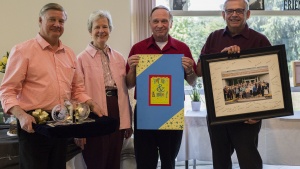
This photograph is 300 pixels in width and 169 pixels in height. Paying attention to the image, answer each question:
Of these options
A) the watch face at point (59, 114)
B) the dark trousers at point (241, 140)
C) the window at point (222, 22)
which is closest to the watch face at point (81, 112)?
the watch face at point (59, 114)

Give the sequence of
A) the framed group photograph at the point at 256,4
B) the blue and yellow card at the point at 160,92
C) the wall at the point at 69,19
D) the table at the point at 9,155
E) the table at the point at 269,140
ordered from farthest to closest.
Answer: the framed group photograph at the point at 256,4 → the wall at the point at 69,19 → the table at the point at 269,140 → the table at the point at 9,155 → the blue and yellow card at the point at 160,92

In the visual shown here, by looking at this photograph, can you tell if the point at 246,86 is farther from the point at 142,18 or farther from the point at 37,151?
the point at 142,18

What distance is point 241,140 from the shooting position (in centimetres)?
194

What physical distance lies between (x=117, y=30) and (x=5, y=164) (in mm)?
1715

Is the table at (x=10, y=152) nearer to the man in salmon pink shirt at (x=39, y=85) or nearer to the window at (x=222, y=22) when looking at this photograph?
the man in salmon pink shirt at (x=39, y=85)

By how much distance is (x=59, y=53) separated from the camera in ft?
5.98

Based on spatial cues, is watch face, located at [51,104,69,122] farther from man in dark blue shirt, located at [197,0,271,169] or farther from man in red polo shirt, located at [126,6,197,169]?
man in dark blue shirt, located at [197,0,271,169]

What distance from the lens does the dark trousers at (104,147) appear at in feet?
6.93

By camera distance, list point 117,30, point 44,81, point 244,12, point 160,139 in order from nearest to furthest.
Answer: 1. point 44,81
2. point 244,12
3. point 160,139
4. point 117,30

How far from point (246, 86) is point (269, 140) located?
1271 mm

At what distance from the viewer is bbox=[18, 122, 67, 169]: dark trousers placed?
64.8 inches

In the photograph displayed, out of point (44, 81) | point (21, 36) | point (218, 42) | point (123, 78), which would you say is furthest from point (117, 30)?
point (44, 81)

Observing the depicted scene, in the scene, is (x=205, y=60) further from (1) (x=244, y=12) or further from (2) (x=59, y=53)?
(2) (x=59, y=53)

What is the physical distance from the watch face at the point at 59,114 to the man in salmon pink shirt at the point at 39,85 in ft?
0.29
